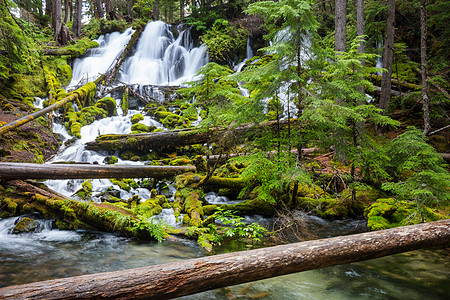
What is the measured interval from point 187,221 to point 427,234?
500 centimetres

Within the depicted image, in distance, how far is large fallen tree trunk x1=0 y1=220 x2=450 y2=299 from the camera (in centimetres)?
208

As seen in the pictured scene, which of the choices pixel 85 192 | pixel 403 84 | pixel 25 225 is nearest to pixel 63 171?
pixel 25 225

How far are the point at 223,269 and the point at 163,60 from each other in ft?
75.5

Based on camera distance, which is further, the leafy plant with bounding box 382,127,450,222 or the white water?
the white water

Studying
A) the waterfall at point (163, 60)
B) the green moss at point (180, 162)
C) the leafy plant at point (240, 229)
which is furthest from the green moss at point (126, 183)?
the waterfall at point (163, 60)

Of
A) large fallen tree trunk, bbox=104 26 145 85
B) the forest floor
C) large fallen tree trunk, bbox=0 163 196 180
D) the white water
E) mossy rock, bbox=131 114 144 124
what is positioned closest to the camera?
large fallen tree trunk, bbox=0 163 196 180

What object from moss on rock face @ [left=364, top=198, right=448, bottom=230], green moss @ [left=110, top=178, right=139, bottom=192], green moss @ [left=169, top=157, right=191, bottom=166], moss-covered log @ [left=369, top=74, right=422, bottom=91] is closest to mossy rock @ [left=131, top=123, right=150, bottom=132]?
green moss @ [left=169, top=157, right=191, bottom=166]

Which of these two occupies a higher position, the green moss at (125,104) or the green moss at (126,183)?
the green moss at (125,104)

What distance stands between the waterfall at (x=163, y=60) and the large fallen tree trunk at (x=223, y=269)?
61.9 ft

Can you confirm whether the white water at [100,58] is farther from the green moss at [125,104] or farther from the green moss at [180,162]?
the green moss at [180,162]

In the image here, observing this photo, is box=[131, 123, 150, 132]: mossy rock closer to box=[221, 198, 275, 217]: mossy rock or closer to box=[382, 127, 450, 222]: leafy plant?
box=[221, 198, 275, 217]: mossy rock

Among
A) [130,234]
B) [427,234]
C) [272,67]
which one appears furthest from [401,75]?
[130,234]

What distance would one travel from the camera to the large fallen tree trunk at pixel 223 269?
2.08 meters

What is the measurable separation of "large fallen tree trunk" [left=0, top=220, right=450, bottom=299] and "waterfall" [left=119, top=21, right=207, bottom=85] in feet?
61.9
